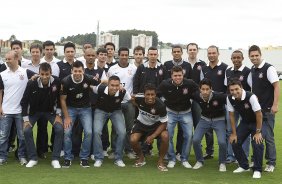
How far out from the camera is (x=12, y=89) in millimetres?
7527

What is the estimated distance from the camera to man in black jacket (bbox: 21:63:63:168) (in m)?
7.46

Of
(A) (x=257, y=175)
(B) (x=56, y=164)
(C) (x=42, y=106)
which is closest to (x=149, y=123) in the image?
(B) (x=56, y=164)

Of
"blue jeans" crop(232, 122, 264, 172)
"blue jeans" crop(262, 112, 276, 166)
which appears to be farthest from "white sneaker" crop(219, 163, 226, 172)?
"blue jeans" crop(262, 112, 276, 166)

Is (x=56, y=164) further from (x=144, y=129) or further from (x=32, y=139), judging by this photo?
(x=144, y=129)

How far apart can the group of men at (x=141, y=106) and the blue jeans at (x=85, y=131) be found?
11 mm

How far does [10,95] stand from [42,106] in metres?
0.61

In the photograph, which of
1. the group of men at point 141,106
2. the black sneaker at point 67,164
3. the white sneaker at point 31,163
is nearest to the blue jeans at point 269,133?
the group of men at point 141,106

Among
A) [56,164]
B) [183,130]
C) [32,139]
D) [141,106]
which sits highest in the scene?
[141,106]

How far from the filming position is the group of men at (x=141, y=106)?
289 inches

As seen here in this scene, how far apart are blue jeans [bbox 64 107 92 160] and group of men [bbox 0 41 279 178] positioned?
0.04 feet

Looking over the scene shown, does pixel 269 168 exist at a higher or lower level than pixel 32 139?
lower

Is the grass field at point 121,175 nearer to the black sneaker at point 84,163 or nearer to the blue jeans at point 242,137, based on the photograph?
the black sneaker at point 84,163

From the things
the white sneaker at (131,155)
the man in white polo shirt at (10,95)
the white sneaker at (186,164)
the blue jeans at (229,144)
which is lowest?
the white sneaker at (131,155)

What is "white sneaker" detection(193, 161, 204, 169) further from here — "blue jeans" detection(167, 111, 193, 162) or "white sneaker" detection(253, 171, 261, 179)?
"white sneaker" detection(253, 171, 261, 179)
